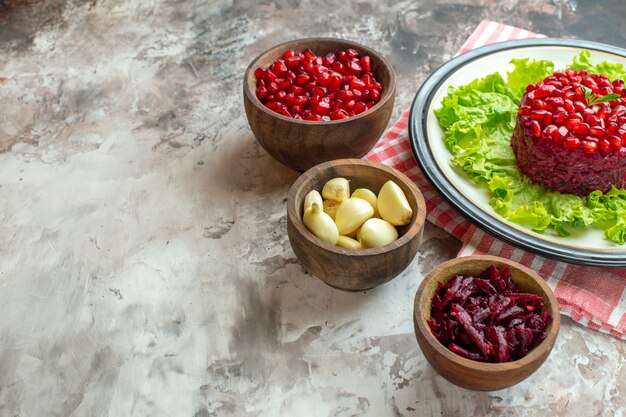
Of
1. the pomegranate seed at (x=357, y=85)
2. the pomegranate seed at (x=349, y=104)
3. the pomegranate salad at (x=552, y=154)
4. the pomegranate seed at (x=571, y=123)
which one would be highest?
the pomegranate seed at (x=357, y=85)

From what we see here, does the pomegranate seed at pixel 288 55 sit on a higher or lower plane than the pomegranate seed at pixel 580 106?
higher

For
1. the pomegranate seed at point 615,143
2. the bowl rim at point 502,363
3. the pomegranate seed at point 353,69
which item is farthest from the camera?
the pomegranate seed at point 353,69

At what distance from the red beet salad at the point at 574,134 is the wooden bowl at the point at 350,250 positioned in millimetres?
464

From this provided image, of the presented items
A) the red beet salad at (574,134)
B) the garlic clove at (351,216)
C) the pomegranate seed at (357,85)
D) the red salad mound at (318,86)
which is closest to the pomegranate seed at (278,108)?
the red salad mound at (318,86)

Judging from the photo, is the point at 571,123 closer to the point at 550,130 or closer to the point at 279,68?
the point at 550,130

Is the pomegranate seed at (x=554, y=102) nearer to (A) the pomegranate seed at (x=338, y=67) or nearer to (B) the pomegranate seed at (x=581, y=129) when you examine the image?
(B) the pomegranate seed at (x=581, y=129)

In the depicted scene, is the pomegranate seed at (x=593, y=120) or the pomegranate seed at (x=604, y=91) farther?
the pomegranate seed at (x=604, y=91)

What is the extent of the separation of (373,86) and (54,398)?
134 cm

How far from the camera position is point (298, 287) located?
198 cm

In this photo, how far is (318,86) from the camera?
222 centimetres

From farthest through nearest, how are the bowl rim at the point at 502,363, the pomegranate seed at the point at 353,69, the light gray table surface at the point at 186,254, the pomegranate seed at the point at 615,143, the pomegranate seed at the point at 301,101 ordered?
the pomegranate seed at the point at 353,69 < the pomegranate seed at the point at 301,101 < the pomegranate seed at the point at 615,143 < the light gray table surface at the point at 186,254 < the bowl rim at the point at 502,363

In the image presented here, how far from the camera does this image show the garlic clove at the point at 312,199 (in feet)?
6.15

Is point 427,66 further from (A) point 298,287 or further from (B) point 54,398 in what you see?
(B) point 54,398

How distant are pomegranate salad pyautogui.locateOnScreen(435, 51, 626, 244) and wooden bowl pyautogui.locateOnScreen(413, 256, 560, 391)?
0.96 ft
